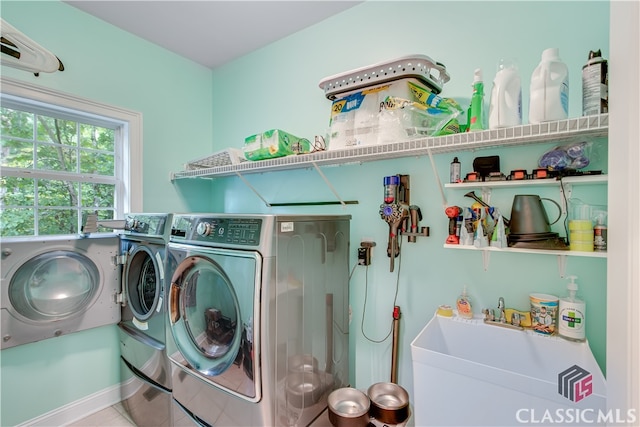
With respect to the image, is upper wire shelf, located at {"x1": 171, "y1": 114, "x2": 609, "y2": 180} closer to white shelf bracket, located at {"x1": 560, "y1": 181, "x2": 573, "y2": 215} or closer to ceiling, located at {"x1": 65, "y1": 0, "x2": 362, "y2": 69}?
white shelf bracket, located at {"x1": 560, "y1": 181, "x2": 573, "y2": 215}

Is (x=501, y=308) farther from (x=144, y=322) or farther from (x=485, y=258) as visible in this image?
(x=144, y=322)

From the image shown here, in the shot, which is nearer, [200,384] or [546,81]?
[546,81]

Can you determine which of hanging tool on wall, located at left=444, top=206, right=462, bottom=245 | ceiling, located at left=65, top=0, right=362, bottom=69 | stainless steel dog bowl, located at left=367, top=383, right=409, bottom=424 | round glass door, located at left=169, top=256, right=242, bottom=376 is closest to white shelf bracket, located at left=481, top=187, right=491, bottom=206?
hanging tool on wall, located at left=444, top=206, right=462, bottom=245

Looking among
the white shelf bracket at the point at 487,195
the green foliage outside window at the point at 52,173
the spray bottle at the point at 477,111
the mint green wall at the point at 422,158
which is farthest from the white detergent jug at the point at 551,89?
the green foliage outside window at the point at 52,173

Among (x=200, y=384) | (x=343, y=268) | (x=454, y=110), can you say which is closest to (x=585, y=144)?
(x=454, y=110)

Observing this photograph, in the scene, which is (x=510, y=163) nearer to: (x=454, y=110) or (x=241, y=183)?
(x=454, y=110)

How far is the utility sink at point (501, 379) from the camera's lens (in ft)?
2.99

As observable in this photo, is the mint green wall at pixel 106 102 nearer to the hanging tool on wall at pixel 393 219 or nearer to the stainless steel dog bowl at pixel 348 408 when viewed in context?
the stainless steel dog bowl at pixel 348 408

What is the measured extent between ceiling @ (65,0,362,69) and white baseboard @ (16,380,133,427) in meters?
2.62

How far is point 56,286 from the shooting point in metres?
1.78

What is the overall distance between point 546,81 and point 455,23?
2.63ft

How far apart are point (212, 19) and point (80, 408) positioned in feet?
9.78

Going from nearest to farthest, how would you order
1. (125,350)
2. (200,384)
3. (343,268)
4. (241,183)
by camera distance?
(200,384) → (343,268) → (125,350) → (241,183)

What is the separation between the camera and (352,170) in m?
1.94
